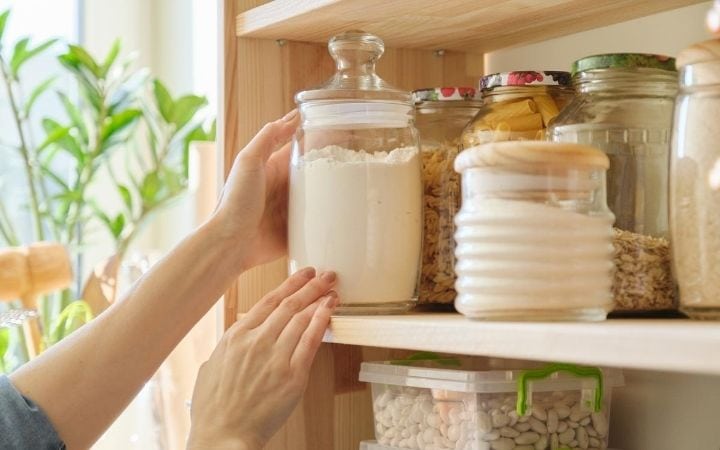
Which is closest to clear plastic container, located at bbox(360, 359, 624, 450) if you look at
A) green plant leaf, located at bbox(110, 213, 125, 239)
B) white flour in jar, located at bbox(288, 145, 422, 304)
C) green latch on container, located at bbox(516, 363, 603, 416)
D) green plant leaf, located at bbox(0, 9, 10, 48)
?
green latch on container, located at bbox(516, 363, 603, 416)

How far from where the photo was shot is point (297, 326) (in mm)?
992

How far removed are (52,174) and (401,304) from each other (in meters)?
1.58

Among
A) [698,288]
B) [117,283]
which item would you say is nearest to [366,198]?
[698,288]

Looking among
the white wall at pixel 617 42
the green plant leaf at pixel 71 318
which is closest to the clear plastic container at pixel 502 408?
the white wall at pixel 617 42

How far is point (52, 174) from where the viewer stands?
93.1 inches

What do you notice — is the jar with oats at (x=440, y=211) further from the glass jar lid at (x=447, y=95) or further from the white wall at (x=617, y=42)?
the white wall at (x=617, y=42)

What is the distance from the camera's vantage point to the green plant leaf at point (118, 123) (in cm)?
236

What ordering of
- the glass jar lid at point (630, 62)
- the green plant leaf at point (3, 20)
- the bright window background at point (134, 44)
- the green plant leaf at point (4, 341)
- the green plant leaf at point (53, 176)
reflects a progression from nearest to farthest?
the glass jar lid at point (630, 62)
the green plant leaf at point (4, 341)
the green plant leaf at point (3, 20)
the green plant leaf at point (53, 176)
the bright window background at point (134, 44)

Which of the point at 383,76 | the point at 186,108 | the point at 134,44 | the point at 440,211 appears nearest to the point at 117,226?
the point at 186,108

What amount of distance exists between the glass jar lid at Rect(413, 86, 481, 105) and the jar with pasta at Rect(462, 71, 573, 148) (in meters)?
0.07

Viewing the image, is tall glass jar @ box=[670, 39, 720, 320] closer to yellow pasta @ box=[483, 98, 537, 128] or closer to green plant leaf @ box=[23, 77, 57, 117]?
yellow pasta @ box=[483, 98, 537, 128]

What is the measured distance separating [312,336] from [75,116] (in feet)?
5.24

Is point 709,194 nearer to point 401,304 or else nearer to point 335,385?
point 401,304

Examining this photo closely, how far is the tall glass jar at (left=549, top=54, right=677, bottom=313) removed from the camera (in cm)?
86
